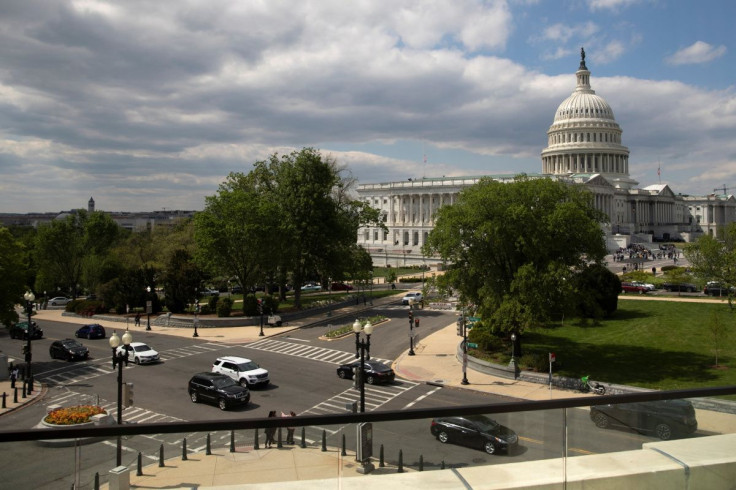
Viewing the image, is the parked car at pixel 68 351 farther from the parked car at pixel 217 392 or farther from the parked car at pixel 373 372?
the parked car at pixel 373 372

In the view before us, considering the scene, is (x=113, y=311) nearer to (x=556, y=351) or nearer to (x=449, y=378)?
(x=449, y=378)

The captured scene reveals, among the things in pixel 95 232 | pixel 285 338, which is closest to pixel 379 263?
pixel 95 232

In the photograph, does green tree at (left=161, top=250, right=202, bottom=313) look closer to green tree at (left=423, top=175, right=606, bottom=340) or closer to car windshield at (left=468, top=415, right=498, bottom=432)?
green tree at (left=423, top=175, right=606, bottom=340)

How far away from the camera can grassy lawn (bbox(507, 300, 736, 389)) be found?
104ft

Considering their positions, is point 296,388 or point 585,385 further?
point 296,388

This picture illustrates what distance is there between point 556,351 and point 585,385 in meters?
9.36

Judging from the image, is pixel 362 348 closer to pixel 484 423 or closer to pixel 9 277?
pixel 484 423

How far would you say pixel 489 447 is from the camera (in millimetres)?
5418

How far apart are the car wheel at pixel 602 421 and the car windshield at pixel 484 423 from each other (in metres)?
1.12

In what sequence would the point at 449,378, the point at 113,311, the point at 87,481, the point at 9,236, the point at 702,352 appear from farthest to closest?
1. the point at 113,311
2. the point at 9,236
3. the point at 702,352
4. the point at 449,378
5. the point at 87,481

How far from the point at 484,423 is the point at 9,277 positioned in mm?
43710

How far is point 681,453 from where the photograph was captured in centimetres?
572

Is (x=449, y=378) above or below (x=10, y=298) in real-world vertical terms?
below

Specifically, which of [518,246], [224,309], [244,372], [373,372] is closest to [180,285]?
[224,309]
